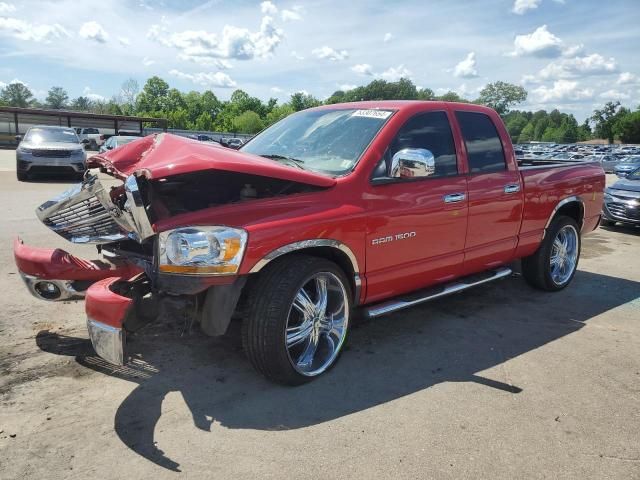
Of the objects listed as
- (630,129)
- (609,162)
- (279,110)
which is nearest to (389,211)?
(609,162)

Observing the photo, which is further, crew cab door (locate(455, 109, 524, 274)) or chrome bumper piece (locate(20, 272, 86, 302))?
crew cab door (locate(455, 109, 524, 274))

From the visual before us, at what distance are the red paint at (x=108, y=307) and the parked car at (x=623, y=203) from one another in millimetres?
10286

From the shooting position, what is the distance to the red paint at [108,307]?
290 cm

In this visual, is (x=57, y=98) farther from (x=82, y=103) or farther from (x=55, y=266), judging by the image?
(x=55, y=266)

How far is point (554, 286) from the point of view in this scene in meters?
5.76

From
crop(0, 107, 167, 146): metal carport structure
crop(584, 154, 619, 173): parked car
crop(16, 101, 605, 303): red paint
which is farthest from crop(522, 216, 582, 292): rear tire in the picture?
crop(0, 107, 167, 146): metal carport structure

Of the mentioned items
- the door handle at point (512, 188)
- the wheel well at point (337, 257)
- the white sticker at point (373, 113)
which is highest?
the white sticker at point (373, 113)

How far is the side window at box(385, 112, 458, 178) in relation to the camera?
4.07m

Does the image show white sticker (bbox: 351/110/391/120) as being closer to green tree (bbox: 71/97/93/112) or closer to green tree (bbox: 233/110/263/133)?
green tree (bbox: 233/110/263/133)

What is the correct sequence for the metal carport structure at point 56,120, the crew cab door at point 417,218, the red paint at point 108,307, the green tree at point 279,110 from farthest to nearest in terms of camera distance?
the green tree at point 279,110
the metal carport structure at point 56,120
the crew cab door at point 417,218
the red paint at point 108,307

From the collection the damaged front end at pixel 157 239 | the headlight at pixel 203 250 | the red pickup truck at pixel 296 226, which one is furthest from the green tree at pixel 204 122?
the headlight at pixel 203 250

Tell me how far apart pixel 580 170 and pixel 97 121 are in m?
54.8

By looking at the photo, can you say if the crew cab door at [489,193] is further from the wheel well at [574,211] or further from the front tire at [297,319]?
the front tire at [297,319]

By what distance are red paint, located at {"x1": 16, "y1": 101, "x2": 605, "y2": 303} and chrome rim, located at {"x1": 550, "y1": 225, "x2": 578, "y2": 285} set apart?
0.52 metres
